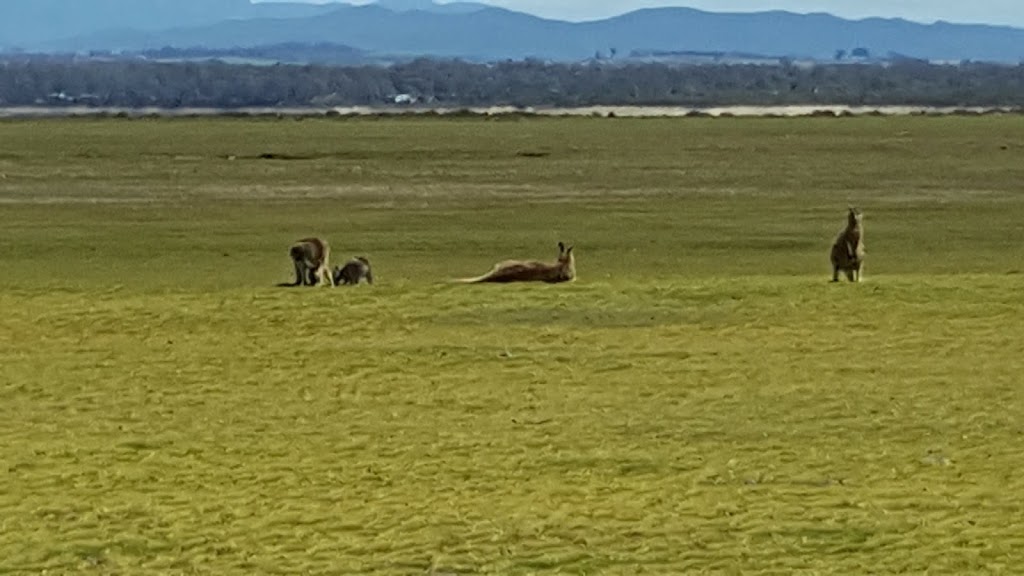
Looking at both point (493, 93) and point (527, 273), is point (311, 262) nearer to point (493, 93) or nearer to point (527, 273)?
point (527, 273)

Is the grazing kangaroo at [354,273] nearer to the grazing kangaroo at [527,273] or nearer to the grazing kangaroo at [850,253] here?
the grazing kangaroo at [527,273]

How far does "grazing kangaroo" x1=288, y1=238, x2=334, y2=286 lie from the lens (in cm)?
2411

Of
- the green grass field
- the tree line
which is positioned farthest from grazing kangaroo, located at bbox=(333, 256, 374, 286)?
the tree line

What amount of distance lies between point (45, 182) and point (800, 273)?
29256mm

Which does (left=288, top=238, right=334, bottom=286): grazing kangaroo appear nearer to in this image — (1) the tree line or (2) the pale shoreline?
(2) the pale shoreline

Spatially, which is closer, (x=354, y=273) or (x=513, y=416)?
(x=513, y=416)

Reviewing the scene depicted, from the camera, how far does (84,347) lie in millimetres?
18422

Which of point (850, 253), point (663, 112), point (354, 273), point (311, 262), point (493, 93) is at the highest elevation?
point (850, 253)

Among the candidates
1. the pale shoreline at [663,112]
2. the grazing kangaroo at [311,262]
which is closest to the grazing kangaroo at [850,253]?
the grazing kangaroo at [311,262]

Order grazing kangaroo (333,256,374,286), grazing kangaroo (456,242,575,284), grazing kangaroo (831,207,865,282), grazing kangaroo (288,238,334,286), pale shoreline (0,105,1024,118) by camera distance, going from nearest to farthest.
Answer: grazing kangaroo (831,207,865,282) → grazing kangaroo (456,242,575,284) → grazing kangaroo (288,238,334,286) → grazing kangaroo (333,256,374,286) → pale shoreline (0,105,1024,118)

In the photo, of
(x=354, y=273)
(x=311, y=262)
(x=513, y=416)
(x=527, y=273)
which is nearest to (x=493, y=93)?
(x=354, y=273)

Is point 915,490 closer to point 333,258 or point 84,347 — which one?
point 84,347

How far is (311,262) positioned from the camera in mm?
24188

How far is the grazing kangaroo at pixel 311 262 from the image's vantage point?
949 inches
